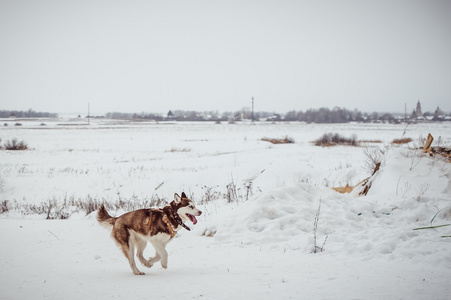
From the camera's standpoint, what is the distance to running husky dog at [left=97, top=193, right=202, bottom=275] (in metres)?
5.37

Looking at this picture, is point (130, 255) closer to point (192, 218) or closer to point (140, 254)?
point (140, 254)

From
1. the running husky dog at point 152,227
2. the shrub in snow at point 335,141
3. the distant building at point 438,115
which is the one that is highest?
the distant building at point 438,115

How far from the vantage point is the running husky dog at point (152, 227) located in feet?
17.6

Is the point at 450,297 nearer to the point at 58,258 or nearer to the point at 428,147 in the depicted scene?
the point at 58,258

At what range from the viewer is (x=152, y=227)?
5.34m

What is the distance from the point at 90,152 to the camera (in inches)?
1240

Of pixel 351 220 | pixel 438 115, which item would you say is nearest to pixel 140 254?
pixel 351 220

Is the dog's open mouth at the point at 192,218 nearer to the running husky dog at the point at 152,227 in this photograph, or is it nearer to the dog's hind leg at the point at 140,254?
the running husky dog at the point at 152,227

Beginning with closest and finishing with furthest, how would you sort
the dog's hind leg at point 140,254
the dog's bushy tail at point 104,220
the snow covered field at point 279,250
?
the snow covered field at point 279,250 → the dog's hind leg at point 140,254 → the dog's bushy tail at point 104,220

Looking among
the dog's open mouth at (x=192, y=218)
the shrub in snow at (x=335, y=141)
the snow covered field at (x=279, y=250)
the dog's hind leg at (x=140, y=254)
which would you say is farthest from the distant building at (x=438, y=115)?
the dog's hind leg at (x=140, y=254)

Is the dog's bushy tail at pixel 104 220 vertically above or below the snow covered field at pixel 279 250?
above

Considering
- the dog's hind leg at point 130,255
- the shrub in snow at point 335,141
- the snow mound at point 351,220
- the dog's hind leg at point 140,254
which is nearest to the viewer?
the dog's hind leg at point 130,255

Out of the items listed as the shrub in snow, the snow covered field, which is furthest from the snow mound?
the shrub in snow

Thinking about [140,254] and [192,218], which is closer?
[192,218]
